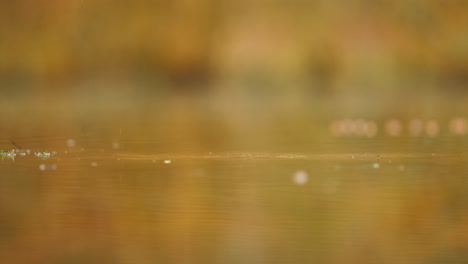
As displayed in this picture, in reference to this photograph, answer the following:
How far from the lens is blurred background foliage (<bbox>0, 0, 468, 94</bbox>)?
69.2 meters

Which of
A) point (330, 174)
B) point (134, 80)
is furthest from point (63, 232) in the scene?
point (134, 80)

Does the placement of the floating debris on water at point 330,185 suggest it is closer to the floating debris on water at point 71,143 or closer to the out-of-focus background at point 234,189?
the out-of-focus background at point 234,189

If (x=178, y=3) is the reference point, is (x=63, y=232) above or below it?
below

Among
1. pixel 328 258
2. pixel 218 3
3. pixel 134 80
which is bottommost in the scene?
pixel 328 258

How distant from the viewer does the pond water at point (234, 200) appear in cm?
804

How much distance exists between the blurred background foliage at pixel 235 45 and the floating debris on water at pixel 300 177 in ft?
177

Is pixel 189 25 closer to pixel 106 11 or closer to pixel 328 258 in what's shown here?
pixel 106 11

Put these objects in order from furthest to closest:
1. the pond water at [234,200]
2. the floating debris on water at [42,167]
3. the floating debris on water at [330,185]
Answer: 1. the floating debris on water at [42,167]
2. the floating debris on water at [330,185]
3. the pond water at [234,200]

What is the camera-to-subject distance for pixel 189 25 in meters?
71.6

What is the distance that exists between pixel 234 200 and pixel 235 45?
61051 millimetres

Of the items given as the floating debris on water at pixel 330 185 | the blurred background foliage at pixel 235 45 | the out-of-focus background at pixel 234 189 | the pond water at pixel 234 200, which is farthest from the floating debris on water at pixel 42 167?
the blurred background foliage at pixel 235 45

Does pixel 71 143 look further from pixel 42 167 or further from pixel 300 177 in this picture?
pixel 300 177

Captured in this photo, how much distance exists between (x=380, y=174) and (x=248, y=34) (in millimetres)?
59479

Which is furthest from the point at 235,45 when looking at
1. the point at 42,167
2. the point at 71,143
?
the point at 42,167
